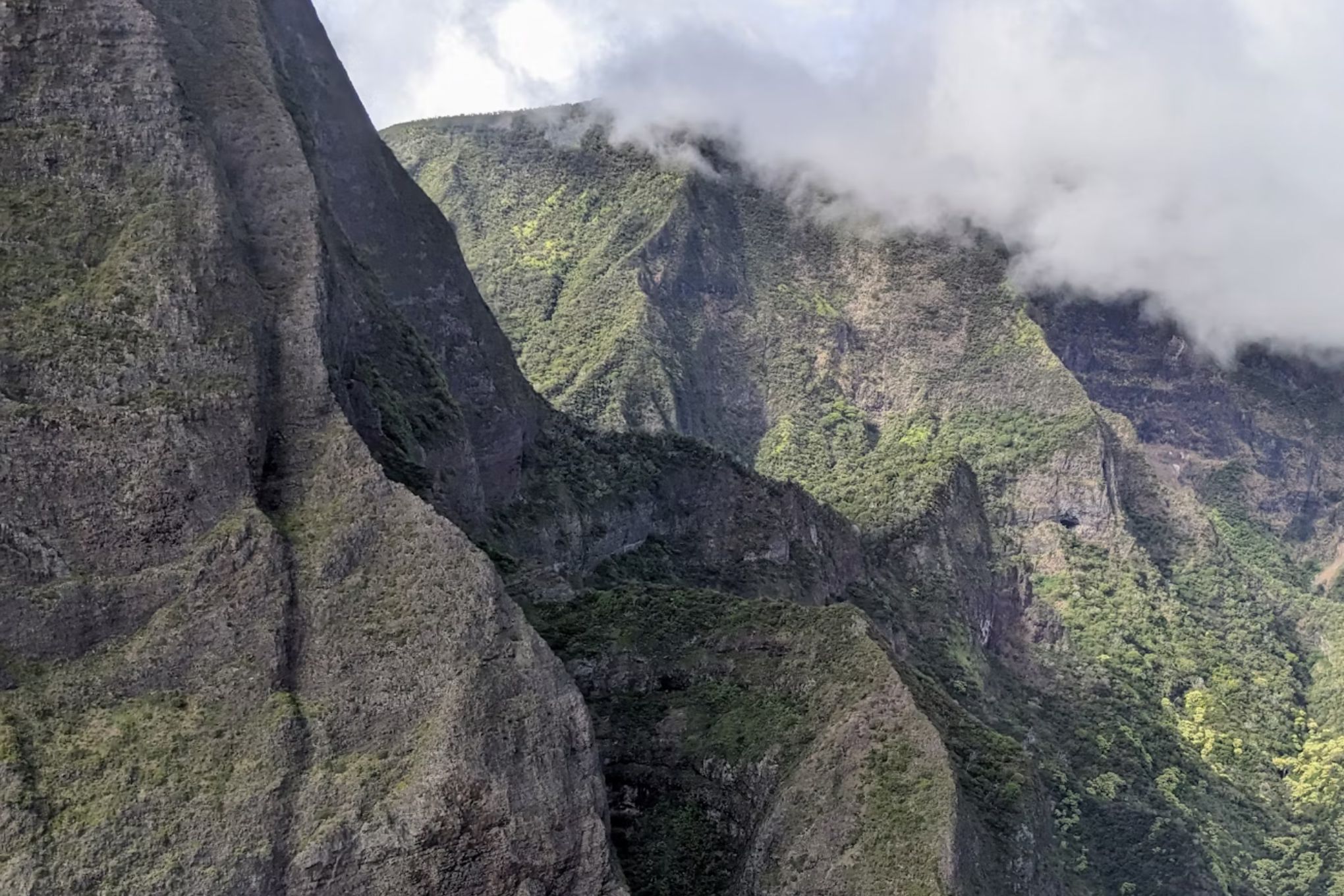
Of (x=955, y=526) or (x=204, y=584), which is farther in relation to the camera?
(x=955, y=526)

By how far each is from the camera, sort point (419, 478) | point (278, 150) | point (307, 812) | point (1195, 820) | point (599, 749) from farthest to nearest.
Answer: point (1195, 820) → point (419, 478) → point (278, 150) → point (599, 749) → point (307, 812)

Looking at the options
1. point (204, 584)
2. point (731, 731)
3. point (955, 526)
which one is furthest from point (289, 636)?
point (955, 526)

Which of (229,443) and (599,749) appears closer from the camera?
(229,443)

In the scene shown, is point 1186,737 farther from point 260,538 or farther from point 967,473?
point 260,538

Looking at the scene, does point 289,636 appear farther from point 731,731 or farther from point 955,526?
point 955,526

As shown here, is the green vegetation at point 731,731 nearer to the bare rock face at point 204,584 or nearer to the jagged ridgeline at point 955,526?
the jagged ridgeline at point 955,526

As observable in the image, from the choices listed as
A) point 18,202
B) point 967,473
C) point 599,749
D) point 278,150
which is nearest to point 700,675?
point 599,749

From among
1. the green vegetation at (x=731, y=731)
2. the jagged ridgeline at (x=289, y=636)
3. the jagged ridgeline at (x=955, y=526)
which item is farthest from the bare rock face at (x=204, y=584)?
the jagged ridgeline at (x=955, y=526)

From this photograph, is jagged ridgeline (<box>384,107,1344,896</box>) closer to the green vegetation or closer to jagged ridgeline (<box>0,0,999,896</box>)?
the green vegetation
